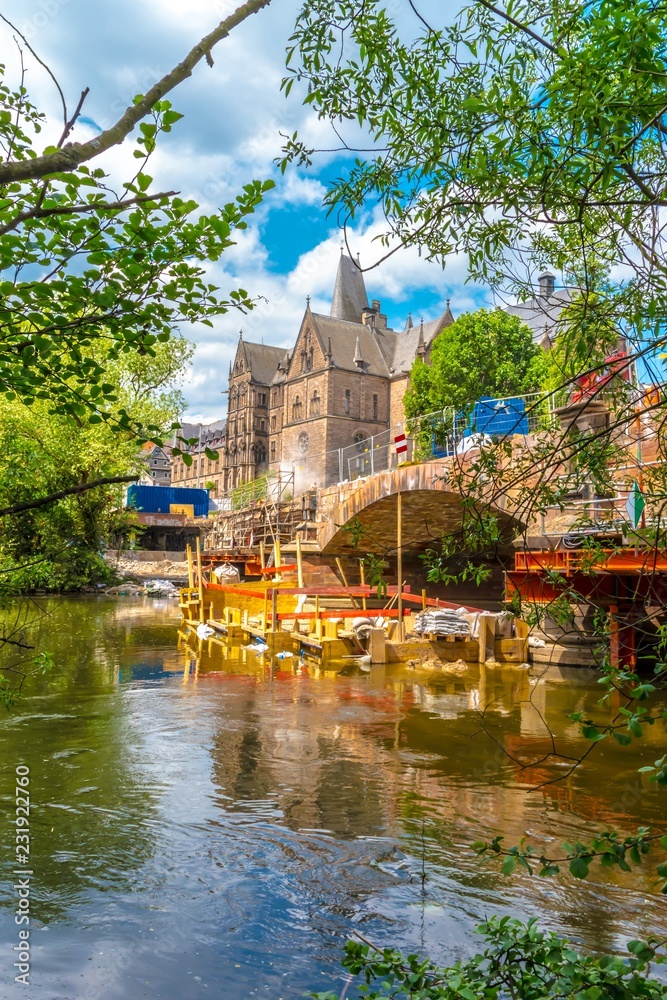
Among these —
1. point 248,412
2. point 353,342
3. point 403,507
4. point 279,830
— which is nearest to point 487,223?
point 279,830

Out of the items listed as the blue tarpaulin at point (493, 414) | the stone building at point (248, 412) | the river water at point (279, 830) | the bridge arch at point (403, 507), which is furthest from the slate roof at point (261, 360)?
the river water at point (279, 830)

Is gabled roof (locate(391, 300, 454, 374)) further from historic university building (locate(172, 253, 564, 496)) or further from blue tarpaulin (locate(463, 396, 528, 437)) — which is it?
blue tarpaulin (locate(463, 396, 528, 437))

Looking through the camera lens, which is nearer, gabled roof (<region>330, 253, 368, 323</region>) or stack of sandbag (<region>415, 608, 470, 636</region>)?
stack of sandbag (<region>415, 608, 470, 636</region>)

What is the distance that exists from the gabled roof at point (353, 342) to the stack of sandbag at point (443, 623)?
5628 cm

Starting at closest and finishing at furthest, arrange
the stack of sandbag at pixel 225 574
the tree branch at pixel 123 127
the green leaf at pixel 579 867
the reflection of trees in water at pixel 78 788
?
the tree branch at pixel 123 127 → the green leaf at pixel 579 867 → the reflection of trees in water at pixel 78 788 → the stack of sandbag at pixel 225 574

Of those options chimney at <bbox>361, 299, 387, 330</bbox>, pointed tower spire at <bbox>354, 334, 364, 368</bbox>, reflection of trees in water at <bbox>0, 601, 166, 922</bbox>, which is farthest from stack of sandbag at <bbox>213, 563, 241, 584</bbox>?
chimney at <bbox>361, 299, 387, 330</bbox>

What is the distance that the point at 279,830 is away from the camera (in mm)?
6668

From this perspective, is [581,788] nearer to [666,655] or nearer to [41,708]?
[666,655]

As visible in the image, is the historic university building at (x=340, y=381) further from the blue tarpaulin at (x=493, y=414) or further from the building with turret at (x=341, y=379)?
the blue tarpaulin at (x=493, y=414)

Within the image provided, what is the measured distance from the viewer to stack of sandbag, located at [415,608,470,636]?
57.8 feet

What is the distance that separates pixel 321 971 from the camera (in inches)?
177

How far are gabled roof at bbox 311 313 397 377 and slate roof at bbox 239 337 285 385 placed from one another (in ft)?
56.3

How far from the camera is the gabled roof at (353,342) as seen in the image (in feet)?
242

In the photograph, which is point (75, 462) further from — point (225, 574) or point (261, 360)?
point (261, 360)
